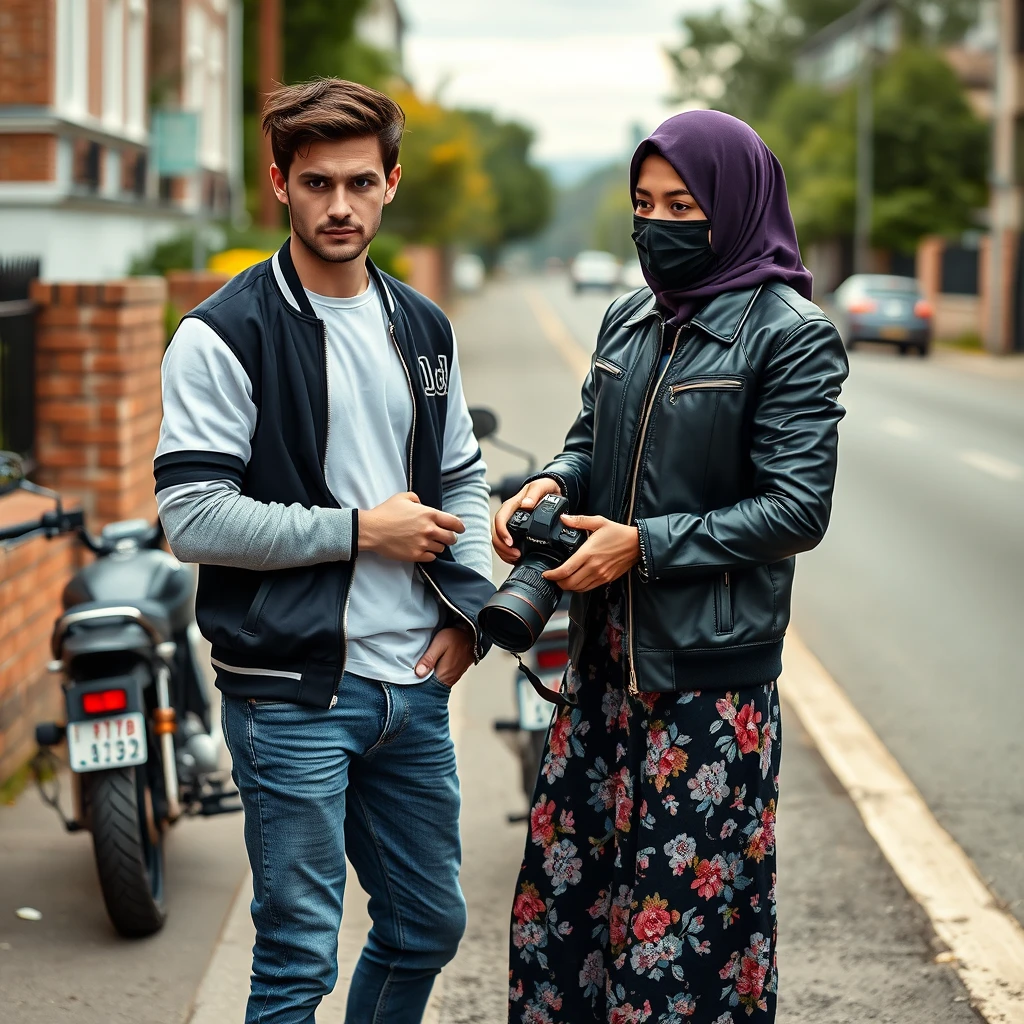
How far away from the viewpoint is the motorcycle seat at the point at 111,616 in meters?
4.02

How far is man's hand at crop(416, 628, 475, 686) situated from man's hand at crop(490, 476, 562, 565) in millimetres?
163

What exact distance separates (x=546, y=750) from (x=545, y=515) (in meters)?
0.56

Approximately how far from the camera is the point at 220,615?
2.73 m

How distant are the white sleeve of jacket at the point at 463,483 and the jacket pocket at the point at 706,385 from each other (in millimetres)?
438

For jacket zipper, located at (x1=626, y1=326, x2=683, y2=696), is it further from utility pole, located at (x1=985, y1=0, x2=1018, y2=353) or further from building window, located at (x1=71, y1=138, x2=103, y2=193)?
utility pole, located at (x1=985, y1=0, x2=1018, y2=353)

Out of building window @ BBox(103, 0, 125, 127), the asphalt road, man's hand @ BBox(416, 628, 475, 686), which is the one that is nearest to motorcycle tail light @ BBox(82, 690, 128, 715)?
man's hand @ BBox(416, 628, 475, 686)

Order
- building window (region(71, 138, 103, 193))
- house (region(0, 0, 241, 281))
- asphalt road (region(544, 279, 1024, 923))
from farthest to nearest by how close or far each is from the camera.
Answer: building window (region(71, 138, 103, 193)) < house (region(0, 0, 241, 281)) < asphalt road (region(544, 279, 1024, 923))

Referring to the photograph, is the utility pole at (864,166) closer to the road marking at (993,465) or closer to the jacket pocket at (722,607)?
the road marking at (993,465)

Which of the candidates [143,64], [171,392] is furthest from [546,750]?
[143,64]

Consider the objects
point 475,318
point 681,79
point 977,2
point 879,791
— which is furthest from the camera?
point 681,79

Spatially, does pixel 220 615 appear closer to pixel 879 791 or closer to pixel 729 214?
pixel 729 214

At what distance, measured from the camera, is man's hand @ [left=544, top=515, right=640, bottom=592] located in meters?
2.70

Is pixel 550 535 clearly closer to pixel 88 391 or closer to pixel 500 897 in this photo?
pixel 500 897

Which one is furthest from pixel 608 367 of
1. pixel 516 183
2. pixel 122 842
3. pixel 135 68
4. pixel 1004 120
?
pixel 516 183
